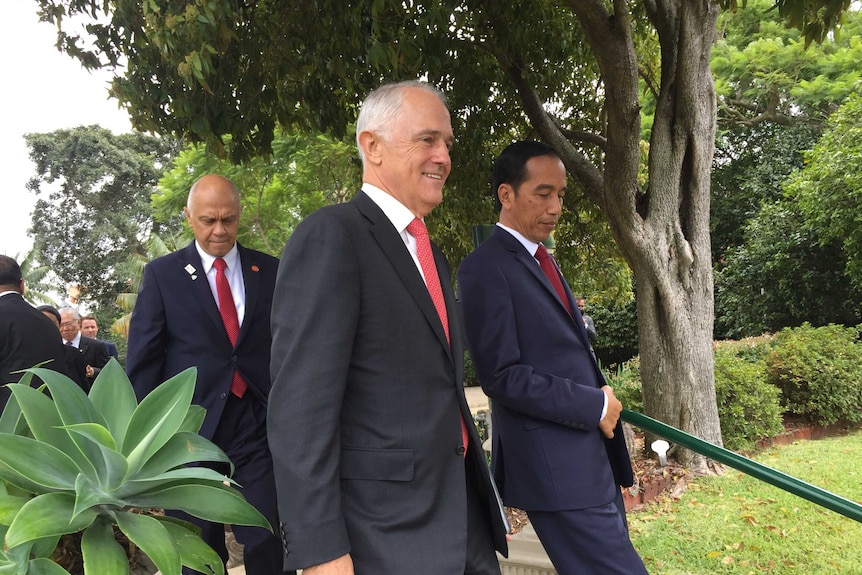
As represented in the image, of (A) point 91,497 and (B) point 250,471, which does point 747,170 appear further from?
(A) point 91,497

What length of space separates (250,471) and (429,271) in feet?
5.14

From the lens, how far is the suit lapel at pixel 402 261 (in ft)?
6.46

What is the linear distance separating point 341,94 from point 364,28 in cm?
94

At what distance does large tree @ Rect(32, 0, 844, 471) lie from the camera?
5.14 meters

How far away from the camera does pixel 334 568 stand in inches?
67.3

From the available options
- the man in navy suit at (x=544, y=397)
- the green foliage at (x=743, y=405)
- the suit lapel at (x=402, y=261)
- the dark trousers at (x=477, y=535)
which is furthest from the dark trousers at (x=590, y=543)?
the green foliage at (x=743, y=405)

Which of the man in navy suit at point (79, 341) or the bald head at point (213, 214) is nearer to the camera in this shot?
the bald head at point (213, 214)

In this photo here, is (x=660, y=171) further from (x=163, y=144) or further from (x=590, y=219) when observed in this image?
(x=163, y=144)

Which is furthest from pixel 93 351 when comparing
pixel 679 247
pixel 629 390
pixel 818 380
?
pixel 818 380

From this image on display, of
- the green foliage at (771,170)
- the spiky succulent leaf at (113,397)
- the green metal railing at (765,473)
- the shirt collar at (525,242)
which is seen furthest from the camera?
the green foliage at (771,170)

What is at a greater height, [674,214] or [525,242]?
[674,214]

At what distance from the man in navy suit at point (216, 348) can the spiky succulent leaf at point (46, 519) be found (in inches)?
66.7

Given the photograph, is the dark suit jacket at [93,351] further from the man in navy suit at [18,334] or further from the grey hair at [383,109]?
the grey hair at [383,109]

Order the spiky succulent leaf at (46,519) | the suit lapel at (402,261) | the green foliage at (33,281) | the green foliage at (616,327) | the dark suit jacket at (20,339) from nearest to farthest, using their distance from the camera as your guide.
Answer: the spiky succulent leaf at (46,519), the suit lapel at (402,261), the dark suit jacket at (20,339), the green foliage at (616,327), the green foliage at (33,281)
